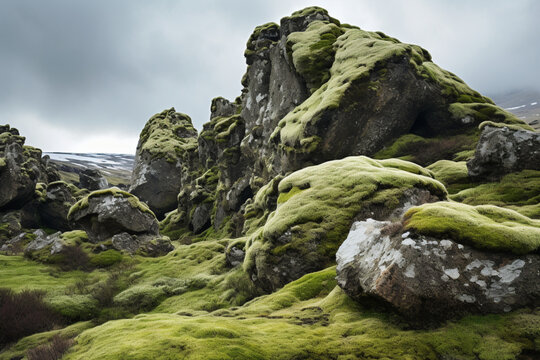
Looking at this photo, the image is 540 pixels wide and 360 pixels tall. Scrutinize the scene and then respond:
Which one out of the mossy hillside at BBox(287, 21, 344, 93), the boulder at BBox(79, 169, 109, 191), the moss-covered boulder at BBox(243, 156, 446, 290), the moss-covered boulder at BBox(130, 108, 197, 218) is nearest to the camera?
the moss-covered boulder at BBox(243, 156, 446, 290)

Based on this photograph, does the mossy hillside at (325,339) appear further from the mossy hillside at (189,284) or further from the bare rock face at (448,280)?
the mossy hillside at (189,284)

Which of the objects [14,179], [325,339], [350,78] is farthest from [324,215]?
[14,179]

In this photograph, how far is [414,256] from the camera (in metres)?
9.00

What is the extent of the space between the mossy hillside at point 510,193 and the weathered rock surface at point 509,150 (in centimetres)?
83

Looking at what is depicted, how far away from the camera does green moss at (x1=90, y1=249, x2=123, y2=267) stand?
109ft

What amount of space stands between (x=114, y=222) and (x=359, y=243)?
36.5 metres

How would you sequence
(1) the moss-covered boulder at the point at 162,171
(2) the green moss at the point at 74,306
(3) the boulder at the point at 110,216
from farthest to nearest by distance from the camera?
1. (1) the moss-covered boulder at the point at 162,171
2. (3) the boulder at the point at 110,216
3. (2) the green moss at the point at 74,306

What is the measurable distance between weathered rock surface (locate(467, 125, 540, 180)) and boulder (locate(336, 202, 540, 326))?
62.1 ft

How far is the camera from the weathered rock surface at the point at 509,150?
82.2ft

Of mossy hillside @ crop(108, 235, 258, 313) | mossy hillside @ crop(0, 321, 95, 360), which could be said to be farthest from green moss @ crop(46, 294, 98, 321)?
mossy hillside @ crop(0, 321, 95, 360)

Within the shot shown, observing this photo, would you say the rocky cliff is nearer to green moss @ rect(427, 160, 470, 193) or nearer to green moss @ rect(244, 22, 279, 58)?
green moss @ rect(427, 160, 470, 193)

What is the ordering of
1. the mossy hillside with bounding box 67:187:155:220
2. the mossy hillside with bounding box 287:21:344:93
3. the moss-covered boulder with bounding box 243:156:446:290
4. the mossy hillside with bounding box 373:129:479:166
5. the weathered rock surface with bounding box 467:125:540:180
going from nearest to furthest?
the moss-covered boulder with bounding box 243:156:446:290 < the weathered rock surface with bounding box 467:125:540:180 < the mossy hillside with bounding box 373:129:479:166 < the mossy hillside with bounding box 67:187:155:220 < the mossy hillside with bounding box 287:21:344:93

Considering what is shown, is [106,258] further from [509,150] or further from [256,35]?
[256,35]

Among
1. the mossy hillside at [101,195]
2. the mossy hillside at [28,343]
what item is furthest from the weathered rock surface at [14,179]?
the mossy hillside at [28,343]
